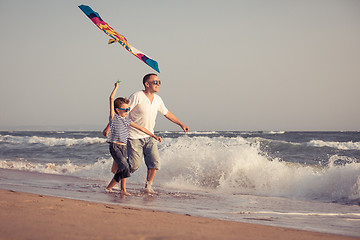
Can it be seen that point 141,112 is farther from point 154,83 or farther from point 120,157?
point 120,157

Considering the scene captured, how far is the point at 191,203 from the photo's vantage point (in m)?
5.43

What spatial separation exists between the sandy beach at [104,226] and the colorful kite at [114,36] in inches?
111

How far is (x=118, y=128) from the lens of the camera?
539 cm

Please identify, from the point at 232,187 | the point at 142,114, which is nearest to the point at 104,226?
the point at 142,114

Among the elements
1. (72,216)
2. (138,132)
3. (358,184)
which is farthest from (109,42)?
(358,184)

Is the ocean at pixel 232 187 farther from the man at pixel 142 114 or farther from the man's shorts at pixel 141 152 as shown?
the man at pixel 142 114

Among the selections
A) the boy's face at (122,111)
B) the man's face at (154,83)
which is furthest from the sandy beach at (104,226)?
the man's face at (154,83)

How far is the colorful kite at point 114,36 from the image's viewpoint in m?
5.54

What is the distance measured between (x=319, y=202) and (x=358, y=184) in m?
0.86

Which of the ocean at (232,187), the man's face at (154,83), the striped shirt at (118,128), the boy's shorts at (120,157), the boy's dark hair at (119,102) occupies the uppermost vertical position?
the man's face at (154,83)

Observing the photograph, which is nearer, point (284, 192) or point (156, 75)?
point (156, 75)

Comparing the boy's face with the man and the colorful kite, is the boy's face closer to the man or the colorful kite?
the man

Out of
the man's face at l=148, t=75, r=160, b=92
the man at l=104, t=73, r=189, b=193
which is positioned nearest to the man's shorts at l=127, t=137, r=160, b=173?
the man at l=104, t=73, r=189, b=193

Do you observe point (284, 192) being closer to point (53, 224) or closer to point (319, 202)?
point (319, 202)
